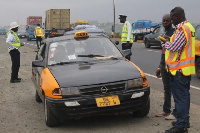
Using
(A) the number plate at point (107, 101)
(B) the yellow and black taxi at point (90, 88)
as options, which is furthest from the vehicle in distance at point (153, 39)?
(A) the number plate at point (107, 101)

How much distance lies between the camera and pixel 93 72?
19.6 ft

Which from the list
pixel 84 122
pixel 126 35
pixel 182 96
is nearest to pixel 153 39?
pixel 126 35

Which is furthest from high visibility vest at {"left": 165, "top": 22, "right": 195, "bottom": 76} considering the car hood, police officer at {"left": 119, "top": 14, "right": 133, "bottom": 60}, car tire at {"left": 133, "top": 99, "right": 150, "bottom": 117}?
police officer at {"left": 119, "top": 14, "right": 133, "bottom": 60}

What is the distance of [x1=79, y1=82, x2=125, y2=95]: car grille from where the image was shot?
5625mm

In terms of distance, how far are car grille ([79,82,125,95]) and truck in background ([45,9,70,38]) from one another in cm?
3180

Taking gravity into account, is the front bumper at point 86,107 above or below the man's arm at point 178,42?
below

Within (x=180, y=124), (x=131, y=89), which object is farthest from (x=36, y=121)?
(x=180, y=124)

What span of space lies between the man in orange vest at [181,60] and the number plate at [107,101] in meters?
0.87

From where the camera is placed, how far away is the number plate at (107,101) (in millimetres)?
5602

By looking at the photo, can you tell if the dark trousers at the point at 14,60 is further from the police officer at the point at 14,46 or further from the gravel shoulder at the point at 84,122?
the gravel shoulder at the point at 84,122

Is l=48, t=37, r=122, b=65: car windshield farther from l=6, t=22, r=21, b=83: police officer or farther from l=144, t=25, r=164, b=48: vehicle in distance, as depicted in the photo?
l=144, t=25, r=164, b=48: vehicle in distance

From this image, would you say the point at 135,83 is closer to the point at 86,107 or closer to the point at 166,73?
the point at 166,73

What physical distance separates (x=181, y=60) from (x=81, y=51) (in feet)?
7.45

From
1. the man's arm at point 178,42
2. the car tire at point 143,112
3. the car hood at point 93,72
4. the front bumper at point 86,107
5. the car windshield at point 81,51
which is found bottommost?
the car tire at point 143,112
